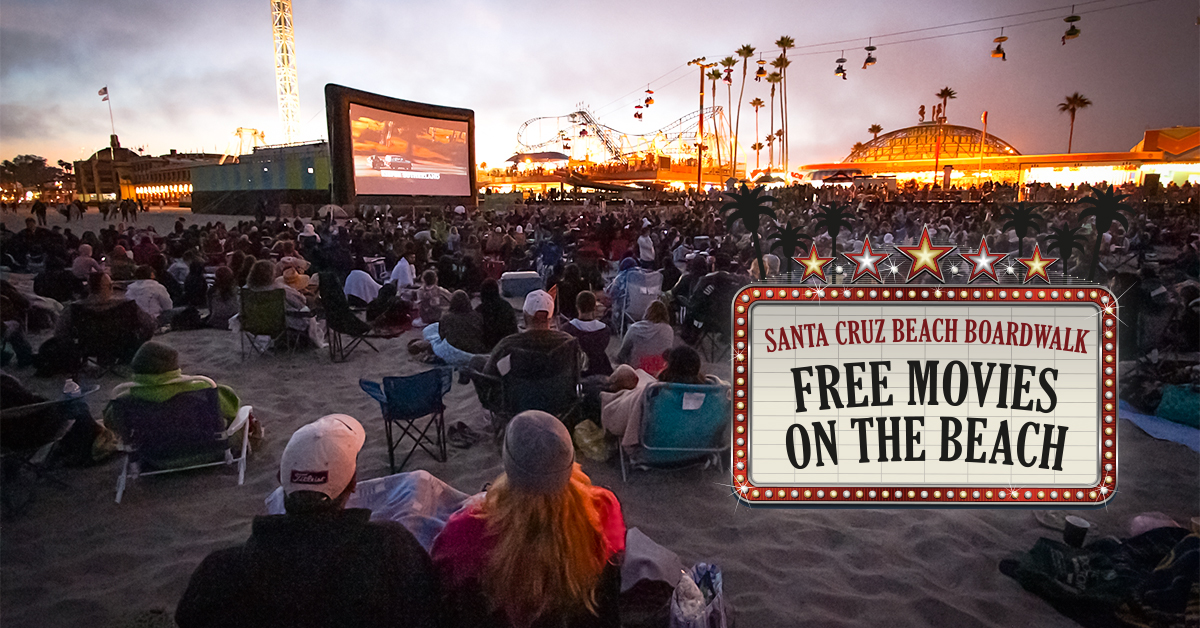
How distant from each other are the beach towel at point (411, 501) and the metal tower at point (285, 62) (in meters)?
54.6

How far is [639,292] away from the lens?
7.07m

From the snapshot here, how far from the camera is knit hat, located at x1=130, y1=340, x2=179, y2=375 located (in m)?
3.28

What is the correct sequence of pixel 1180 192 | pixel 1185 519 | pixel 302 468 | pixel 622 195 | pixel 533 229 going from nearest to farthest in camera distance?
pixel 302 468
pixel 1185 519
pixel 533 229
pixel 1180 192
pixel 622 195

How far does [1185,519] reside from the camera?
333 cm

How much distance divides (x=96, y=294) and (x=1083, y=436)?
6954 mm

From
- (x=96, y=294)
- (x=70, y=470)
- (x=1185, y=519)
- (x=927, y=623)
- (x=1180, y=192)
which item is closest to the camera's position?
(x=927, y=623)

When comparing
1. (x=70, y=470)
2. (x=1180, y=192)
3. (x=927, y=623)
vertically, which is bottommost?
(x=927, y=623)

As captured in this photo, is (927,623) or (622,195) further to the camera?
(622,195)

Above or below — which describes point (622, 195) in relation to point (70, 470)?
above

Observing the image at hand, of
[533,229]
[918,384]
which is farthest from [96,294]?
[533,229]

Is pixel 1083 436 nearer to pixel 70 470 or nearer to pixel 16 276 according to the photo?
pixel 70 470

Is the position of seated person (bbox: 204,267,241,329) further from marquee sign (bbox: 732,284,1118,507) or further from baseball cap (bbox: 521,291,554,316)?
marquee sign (bbox: 732,284,1118,507)

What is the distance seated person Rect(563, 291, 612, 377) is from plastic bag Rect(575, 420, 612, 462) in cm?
62

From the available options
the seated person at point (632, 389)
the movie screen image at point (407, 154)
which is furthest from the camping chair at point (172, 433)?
the movie screen image at point (407, 154)
